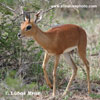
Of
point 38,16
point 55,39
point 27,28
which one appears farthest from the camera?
point 55,39

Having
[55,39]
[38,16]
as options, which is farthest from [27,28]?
[55,39]

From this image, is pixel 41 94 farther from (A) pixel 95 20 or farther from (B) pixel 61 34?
(A) pixel 95 20

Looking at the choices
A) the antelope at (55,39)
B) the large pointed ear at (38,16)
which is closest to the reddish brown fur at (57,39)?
the antelope at (55,39)

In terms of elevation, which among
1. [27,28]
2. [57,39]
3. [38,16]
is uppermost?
[38,16]

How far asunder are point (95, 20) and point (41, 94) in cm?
809

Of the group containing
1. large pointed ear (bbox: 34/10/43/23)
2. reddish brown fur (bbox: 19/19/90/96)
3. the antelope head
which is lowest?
reddish brown fur (bbox: 19/19/90/96)

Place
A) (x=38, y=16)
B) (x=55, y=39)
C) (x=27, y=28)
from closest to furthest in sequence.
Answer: (x=27, y=28)
(x=38, y=16)
(x=55, y=39)

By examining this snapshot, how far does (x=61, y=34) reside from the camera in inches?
279

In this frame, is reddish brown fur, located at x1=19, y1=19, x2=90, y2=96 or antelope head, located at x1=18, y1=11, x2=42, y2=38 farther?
reddish brown fur, located at x1=19, y1=19, x2=90, y2=96

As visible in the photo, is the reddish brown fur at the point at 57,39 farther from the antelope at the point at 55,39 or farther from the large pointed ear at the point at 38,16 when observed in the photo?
the large pointed ear at the point at 38,16

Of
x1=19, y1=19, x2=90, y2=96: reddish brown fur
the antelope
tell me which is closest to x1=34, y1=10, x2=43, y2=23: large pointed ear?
the antelope

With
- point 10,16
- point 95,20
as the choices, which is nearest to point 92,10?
point 95,20

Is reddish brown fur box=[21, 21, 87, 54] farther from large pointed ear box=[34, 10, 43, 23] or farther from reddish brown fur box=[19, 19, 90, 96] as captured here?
large pointed ear box=[34, 10, 43, 23]

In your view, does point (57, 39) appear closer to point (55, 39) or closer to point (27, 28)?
point (55, 39)
